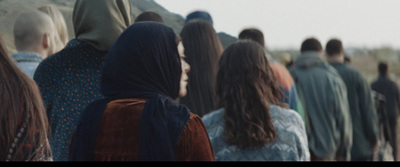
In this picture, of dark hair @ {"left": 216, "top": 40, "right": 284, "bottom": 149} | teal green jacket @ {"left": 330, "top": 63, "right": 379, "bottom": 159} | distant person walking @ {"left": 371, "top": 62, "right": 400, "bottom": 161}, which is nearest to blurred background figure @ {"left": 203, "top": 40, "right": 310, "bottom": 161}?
dark hair @ {"left": 216, "top": 40, "right": 284, "bottom": 149}

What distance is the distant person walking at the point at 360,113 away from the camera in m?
5.98

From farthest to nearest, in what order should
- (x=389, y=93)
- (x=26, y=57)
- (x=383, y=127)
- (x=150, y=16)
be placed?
1. (x=389, y=93)
2. (x=383, y=127)
3. (x=150, y=16)
4. (x=26, y=57)

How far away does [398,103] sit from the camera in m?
9.91

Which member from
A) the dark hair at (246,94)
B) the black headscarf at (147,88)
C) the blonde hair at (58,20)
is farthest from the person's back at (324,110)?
the black headscarf at (147,88)

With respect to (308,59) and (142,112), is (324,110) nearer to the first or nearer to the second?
(308,59)

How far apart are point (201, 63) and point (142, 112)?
1.90 metres

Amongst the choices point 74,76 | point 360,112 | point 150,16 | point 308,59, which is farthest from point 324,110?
point 74,76

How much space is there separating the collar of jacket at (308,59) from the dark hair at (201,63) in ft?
6.05

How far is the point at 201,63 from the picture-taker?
3.86 metres

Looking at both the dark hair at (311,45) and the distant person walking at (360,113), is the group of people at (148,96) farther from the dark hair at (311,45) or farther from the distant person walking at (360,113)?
the distant person walking at (360,113)

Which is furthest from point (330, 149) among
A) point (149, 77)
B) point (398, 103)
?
point (398, 103)

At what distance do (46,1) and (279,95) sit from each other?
1.45 m
